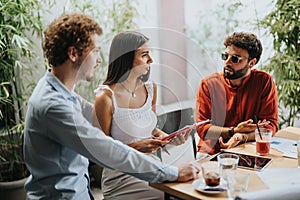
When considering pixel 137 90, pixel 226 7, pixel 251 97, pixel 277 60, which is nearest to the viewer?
pixel 137 90

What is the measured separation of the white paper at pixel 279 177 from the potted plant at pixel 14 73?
64.3 inches

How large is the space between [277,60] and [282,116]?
0.45m

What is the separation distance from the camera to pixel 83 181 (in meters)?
1.51

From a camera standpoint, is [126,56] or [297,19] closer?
[126,56]

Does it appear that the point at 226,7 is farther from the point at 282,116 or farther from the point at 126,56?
the point at 126,56

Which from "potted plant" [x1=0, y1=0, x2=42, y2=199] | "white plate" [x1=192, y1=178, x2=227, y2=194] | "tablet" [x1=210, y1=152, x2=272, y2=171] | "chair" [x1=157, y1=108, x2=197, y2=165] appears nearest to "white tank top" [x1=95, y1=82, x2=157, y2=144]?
"chair" [x1=157, y1=108, x2=197, y2=165]

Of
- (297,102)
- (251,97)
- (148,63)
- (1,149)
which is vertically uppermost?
(148,63)

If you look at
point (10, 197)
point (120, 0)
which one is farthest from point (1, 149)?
point (120, 0)

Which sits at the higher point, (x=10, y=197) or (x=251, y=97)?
(x=251, y=97)

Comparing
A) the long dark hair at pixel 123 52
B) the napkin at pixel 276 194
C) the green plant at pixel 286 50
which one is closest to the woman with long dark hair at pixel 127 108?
the long dark hair at pixel 123 52

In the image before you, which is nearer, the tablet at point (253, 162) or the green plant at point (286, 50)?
the tablet at point (253, 162)

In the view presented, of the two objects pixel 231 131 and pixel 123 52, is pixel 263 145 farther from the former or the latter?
pixel 123 52

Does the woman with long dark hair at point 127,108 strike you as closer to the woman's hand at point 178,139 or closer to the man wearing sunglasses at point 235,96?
the woman's hand at point 178,139

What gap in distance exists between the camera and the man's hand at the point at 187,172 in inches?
55.7
